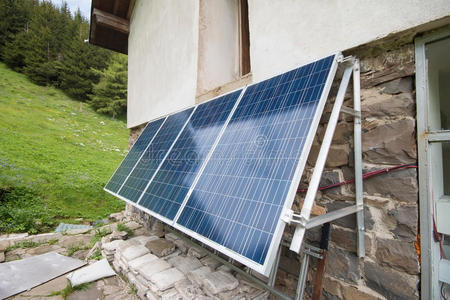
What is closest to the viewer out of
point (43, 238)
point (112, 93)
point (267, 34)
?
point (267, 34)

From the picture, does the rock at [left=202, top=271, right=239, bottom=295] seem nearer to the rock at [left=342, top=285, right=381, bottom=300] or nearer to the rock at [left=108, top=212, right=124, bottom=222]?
the rock at [left=342, top=285, right=381, bottom=300]

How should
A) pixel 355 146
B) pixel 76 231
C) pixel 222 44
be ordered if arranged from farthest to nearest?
pixel 76 231
pixel 222 44
pixel 355 146

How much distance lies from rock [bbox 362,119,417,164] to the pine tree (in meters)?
28.7

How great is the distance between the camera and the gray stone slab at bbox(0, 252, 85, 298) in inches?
130

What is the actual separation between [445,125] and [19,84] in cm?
3479

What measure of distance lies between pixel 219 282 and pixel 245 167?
1510 mm

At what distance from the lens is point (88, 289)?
3230 mm

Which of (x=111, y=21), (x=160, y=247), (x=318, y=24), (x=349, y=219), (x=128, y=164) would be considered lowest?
(x=160, y=247)

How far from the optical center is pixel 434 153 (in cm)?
178

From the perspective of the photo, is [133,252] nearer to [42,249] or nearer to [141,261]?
[141,261]

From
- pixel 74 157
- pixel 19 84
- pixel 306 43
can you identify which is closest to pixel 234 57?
pixel 306 43

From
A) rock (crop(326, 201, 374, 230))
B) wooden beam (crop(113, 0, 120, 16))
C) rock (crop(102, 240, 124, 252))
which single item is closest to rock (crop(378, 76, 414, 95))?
rock (crop(326, 201, 374, 230))

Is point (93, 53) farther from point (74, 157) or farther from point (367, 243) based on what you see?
point (367, 243)

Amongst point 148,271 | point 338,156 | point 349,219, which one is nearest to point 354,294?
point 349,219
